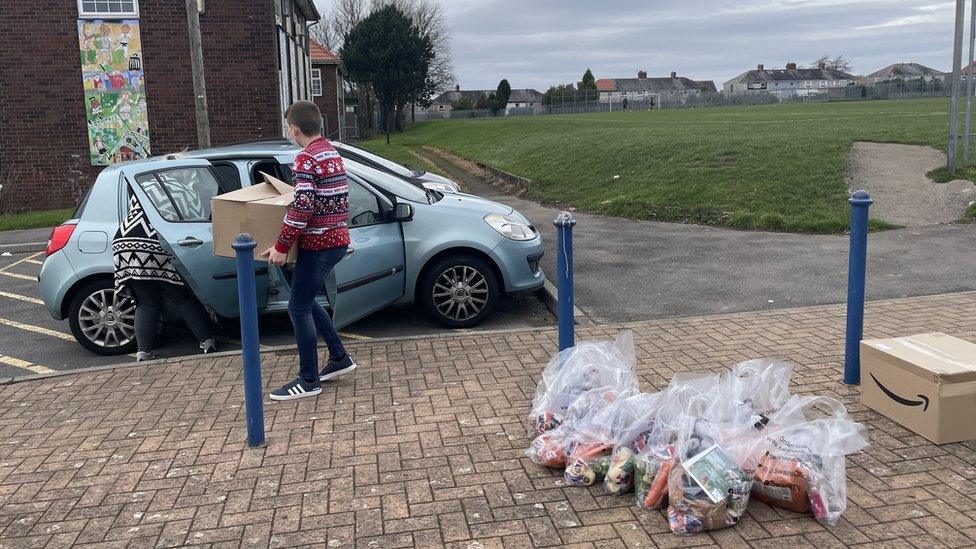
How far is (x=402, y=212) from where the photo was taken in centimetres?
688

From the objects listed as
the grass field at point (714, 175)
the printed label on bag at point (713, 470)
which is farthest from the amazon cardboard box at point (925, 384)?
the grass field at point (714, 175)

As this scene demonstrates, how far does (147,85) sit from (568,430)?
1579 centimetres

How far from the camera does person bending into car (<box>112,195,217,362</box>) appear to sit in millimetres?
6387

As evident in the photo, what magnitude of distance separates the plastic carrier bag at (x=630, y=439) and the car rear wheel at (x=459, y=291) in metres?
3.22

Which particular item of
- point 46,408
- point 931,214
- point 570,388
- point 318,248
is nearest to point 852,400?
point 570,388

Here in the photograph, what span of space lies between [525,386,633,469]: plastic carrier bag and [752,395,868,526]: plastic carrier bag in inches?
32.7

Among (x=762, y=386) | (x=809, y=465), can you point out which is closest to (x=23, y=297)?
(x=762, y=386)

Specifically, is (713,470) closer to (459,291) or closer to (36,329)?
(459,291)

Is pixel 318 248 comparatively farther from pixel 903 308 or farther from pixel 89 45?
pixel 89 45

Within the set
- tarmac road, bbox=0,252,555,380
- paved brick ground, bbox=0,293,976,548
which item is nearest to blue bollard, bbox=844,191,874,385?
paved brick ground, bbox=0,293,976,548

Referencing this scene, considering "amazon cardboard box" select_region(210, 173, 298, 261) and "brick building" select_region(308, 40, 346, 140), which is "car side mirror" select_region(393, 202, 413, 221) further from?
"brick building" select_region(308, 40, 346, 140)

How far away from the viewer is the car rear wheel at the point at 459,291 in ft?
23.3

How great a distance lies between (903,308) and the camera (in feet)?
23.5

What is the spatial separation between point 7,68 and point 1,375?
520 inches
